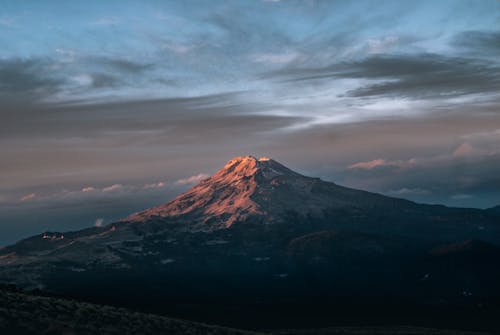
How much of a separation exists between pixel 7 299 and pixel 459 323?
461 feet

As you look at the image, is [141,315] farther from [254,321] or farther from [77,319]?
[254,321]

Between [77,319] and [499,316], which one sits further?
[499,316]

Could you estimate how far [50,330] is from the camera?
59688 mm

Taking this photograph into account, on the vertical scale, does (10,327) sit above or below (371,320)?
above

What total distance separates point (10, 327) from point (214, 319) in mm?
126377

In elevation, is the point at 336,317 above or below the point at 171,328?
below

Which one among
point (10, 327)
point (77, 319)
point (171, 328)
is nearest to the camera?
point (10, 327)

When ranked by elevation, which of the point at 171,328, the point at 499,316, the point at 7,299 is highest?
the point at 7,299

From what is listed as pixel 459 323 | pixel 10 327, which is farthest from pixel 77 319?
pixel 459 323

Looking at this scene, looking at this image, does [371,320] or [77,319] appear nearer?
[77,319]

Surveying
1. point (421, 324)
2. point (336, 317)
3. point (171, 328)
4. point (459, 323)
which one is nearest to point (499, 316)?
point (459, 323)

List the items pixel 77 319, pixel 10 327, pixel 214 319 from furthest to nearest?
pixel 214 319 < pixel 77 319 < pixel 10 327

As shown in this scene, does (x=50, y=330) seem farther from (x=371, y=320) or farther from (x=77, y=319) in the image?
(x=371, y=320)

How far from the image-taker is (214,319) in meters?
181
